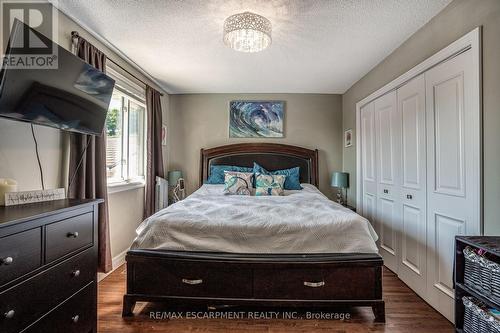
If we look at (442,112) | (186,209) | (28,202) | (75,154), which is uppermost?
(442,112)

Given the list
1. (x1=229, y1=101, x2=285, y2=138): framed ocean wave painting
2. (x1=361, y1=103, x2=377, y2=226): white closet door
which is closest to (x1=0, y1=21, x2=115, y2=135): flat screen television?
(x1=229, y1=101, x2=285, y2=138): framed ocean wave painting

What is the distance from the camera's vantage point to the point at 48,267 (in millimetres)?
1306

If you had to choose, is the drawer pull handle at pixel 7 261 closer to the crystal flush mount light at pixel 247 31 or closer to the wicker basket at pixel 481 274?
the crystal flush mount light at pixel 247 31

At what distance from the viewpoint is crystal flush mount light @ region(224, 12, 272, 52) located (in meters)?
2.06

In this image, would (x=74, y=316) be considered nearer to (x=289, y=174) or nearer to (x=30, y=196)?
(x=30, y=196)

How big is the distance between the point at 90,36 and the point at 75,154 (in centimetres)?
118

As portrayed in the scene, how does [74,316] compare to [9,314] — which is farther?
[74,316]

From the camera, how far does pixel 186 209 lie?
250 cm

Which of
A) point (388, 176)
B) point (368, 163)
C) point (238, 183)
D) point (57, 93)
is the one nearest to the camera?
point (57, 93)

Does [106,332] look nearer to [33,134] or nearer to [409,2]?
[33,134]

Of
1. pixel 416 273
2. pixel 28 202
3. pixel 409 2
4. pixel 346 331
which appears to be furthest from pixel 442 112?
pixel 28 202

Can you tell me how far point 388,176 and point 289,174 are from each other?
1.50m

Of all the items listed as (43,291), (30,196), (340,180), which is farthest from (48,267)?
(340,180)

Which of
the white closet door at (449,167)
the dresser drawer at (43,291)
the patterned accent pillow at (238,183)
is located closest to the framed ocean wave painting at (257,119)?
the patterned accent pillow at (238,183)
